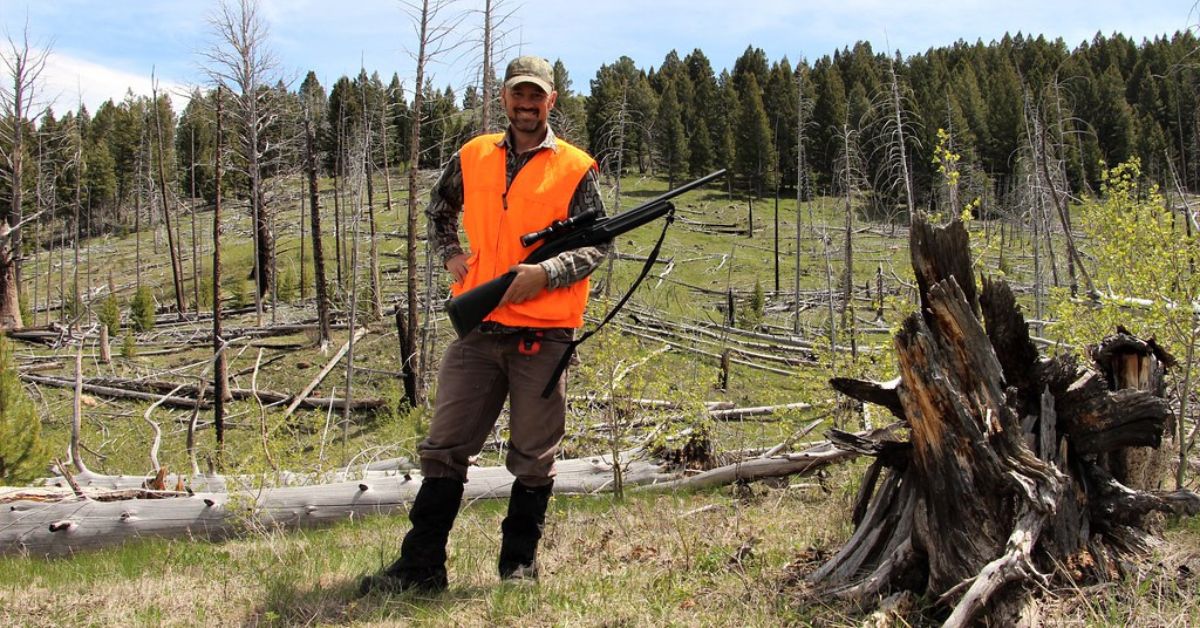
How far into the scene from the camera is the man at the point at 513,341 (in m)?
3.68

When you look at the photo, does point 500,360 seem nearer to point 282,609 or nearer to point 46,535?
point 282,609

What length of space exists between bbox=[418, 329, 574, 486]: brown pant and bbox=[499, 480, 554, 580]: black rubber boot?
0.23 ft

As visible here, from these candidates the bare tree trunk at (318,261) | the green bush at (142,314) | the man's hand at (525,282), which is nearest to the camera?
the man's hand at (525,282)

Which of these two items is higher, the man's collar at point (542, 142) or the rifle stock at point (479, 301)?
the man's collar at point (542, 142)

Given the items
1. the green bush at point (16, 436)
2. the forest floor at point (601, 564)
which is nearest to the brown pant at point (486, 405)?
the forest floor at point (601, 564)

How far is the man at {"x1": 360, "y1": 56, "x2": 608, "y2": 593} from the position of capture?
368cm

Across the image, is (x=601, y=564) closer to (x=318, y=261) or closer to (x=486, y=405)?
(x=486, y=405)

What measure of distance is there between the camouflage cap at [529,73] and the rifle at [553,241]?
2.05ft

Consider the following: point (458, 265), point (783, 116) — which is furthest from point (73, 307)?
point (783, 116)

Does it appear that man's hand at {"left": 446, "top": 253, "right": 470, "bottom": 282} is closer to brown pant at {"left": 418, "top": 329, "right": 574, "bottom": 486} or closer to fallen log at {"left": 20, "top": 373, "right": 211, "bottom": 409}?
brown pant at {"left": 418, "top": 329, "right": 574, "bottom": 486}

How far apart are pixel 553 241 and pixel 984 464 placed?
2.05 meters

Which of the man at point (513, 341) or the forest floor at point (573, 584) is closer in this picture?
the forest floor at point (573, 584)

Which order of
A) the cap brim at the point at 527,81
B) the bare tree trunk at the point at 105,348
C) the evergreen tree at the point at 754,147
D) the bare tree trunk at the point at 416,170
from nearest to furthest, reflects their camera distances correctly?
the cap brim at the point at 527,81 < the bare tree trunk at the point at 416,170 < the bare tree trunk at the point at 105,348 < the evergreen tree at the point at 754,147

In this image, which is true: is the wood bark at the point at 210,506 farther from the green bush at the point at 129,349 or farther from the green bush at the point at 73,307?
the green bush at the point at 73,307
